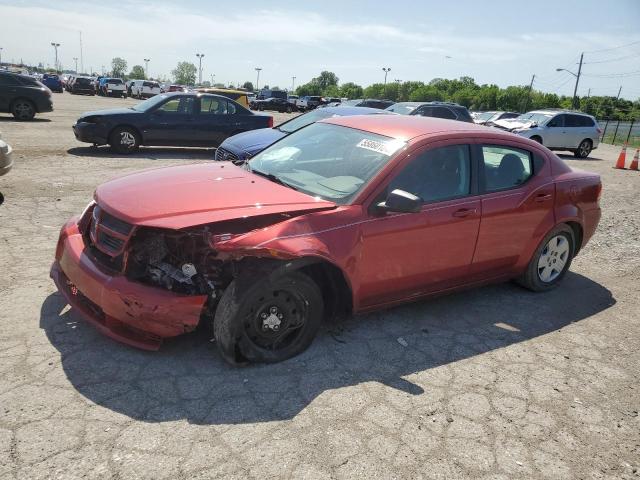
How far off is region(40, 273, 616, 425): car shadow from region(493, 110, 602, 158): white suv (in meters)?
15.0

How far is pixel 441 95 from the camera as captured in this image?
231 ft

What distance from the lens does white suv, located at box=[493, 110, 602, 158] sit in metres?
18.0

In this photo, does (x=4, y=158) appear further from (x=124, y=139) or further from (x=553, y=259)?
(x=553, y=259)

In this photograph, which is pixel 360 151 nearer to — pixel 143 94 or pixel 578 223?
pixel 578 223

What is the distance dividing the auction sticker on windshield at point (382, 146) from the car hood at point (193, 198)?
72 cm

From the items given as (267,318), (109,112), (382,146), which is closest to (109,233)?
(267,318)

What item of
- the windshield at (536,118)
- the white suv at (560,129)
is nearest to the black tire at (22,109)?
the white suv at (560,129)

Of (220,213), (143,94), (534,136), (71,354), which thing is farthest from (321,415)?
(143,94)

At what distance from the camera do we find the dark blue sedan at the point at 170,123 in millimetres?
11461

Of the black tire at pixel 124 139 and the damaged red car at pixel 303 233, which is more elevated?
the damaged red car at pixel 303 233

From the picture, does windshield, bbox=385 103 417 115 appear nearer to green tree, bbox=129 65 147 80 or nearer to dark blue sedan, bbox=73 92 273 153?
dark blue sedan, bbox=73 92 273 153

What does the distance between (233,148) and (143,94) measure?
4005 centimetres

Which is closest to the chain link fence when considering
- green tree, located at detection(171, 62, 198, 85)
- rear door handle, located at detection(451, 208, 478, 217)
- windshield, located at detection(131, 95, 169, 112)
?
windshield, located at detection(131, 95, 169, 112)

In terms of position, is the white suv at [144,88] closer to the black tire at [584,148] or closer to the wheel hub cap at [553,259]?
the black tire at [584,148]
